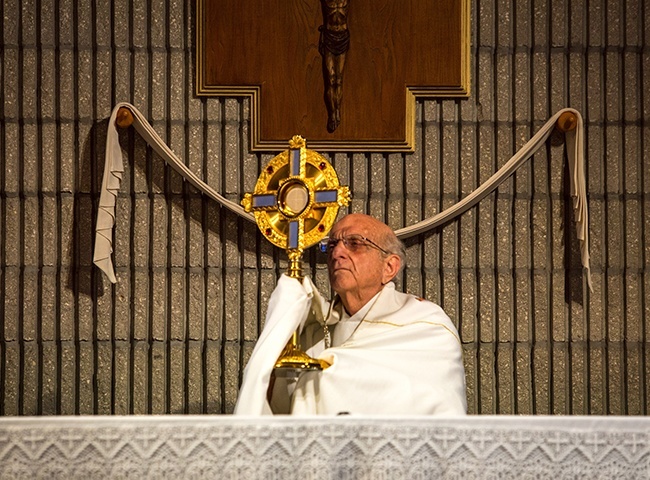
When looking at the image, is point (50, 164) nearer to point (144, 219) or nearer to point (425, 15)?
point (144, 219)

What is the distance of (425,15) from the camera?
556 centimetres

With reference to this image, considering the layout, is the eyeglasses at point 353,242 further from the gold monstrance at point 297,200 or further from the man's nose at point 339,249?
the gold monstrance at point 297,200

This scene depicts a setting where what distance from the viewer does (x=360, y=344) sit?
438cm

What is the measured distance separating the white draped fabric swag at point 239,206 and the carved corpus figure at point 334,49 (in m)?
0.74

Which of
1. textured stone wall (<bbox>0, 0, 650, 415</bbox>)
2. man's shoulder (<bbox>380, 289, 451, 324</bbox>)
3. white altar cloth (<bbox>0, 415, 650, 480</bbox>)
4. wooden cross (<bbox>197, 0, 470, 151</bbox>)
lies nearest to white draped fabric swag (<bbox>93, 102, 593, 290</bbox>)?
textured stone wall (<bbox>0, 0, 650, 415</bbox>)

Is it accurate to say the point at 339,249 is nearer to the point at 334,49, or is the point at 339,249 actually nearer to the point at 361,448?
the point at 334,49

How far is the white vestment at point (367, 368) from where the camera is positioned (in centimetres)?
405

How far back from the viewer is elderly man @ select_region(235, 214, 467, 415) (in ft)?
13.6

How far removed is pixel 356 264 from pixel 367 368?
1.91 feet

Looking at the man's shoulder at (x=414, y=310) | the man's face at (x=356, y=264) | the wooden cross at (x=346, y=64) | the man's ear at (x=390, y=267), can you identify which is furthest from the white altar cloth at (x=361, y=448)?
the wooden cross at (x=346, y=64)

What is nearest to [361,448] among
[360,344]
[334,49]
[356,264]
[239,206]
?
[360,344]

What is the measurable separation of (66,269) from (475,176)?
2294 millimetres

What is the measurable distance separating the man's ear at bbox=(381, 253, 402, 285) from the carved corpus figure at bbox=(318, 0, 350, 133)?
1.07 m

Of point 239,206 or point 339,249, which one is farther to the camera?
point 239,206
